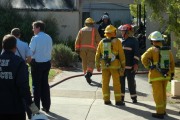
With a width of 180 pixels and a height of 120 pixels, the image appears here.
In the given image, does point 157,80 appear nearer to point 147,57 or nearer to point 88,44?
point 147,57

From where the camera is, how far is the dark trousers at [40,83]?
28.0 feet

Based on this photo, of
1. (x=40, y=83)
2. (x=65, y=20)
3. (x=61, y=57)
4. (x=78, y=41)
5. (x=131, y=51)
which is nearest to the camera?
(x=40, y=83)

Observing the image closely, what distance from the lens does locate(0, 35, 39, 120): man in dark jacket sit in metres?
5.58

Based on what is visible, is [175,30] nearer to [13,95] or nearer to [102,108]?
[102,108]

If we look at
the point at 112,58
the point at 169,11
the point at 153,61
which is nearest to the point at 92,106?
the point at 112,58

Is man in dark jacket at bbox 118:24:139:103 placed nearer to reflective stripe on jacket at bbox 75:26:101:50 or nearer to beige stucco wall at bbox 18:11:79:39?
reflective stripe on jacket at bbox 75:26:101:50

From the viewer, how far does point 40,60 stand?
8516mm

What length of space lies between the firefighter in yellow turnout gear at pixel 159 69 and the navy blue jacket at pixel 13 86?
345 cm

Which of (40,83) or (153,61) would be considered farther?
(40,83)

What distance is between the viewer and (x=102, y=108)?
362 inches

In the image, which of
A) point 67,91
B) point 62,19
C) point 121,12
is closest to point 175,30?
point 67,91

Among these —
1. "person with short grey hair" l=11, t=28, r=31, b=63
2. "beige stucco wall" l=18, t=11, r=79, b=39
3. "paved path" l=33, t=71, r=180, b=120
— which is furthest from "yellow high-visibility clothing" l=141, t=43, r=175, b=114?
"beige stucco wall" l=18, t=11, r=79, b=39

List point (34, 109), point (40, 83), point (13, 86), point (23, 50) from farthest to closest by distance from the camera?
point (40, 83)
point (23, 50)
point (13, 86)
point (34, 109)

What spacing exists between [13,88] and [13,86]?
0.09 ft
